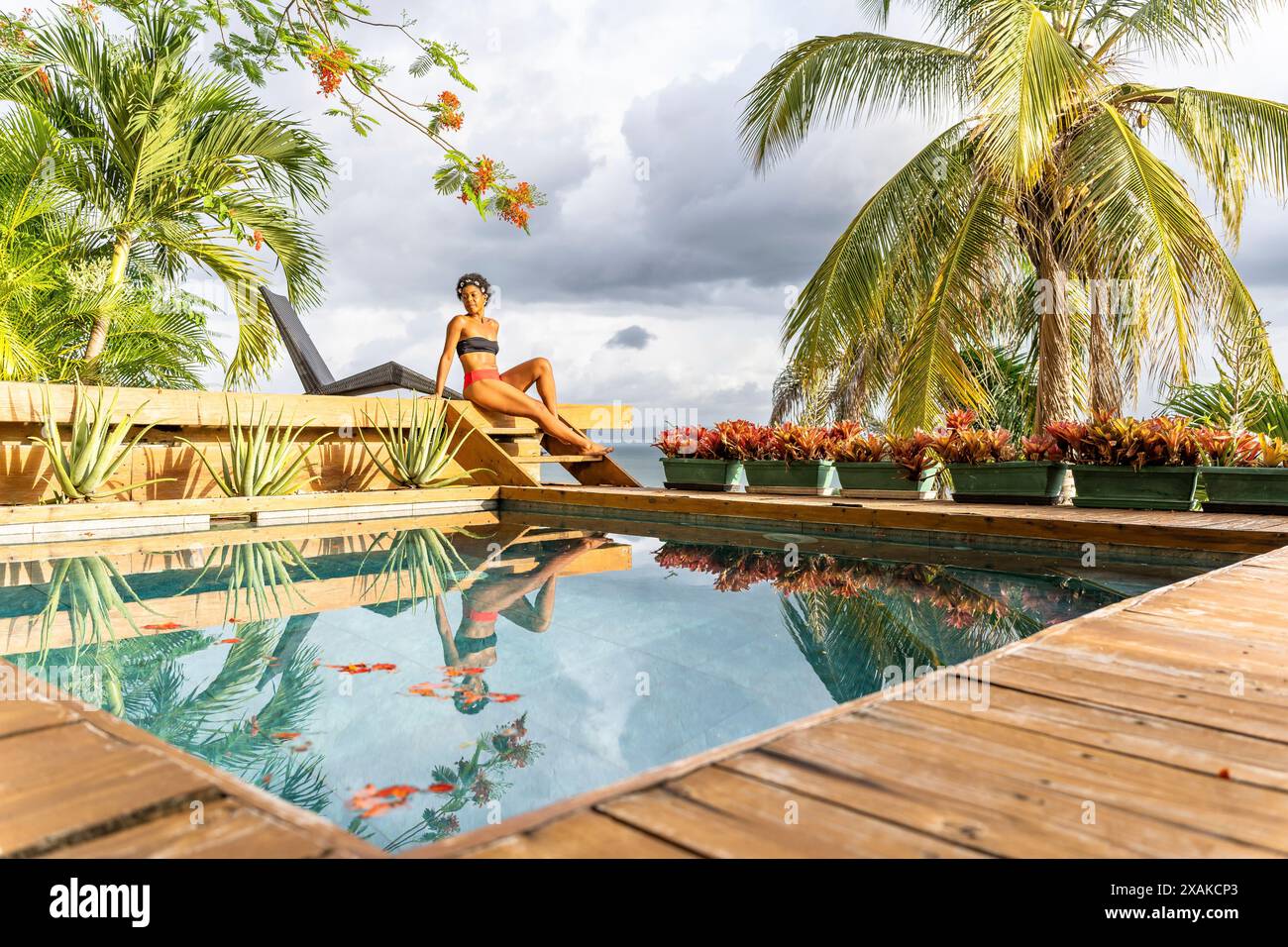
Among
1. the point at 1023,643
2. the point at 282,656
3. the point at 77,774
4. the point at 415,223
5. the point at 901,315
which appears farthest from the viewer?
the point at 415,223

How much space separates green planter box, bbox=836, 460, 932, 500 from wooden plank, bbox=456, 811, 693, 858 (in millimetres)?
5470

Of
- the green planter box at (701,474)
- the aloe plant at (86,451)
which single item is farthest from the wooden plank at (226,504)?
the green planter box at (701,474)

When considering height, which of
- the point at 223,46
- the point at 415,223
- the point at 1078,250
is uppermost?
the point at 415,223

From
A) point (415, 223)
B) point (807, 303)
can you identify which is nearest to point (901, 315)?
point (807, 303)

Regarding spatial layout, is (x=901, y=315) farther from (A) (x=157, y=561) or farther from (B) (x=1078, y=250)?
(A) (x=157, y=561)

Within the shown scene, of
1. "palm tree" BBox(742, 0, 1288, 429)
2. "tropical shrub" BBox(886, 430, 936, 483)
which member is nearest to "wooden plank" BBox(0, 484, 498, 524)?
"tropical shrub" BBox(886, 430, 936, 483)

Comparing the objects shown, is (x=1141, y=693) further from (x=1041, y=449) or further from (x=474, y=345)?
(x=474, y=345)

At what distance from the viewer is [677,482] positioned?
7.12 meters

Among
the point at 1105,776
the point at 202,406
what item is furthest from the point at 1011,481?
the point at 202,406

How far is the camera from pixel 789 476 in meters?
6.44

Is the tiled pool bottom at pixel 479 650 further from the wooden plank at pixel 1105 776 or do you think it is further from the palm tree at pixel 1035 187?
the palm tree at pixel 1035 187

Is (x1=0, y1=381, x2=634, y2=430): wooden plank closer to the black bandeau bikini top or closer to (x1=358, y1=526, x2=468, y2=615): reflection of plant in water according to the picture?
the black bandeau bikini top

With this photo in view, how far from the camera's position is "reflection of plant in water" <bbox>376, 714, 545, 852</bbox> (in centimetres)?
132
